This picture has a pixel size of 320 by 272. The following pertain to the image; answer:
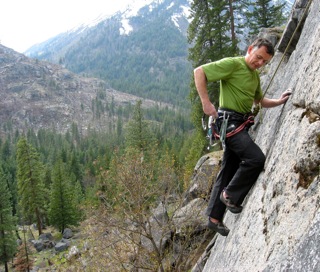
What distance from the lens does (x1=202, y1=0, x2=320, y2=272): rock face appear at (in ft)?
10.7

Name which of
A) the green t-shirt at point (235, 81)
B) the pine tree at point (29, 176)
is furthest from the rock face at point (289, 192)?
the pine tree at point (29, 176)

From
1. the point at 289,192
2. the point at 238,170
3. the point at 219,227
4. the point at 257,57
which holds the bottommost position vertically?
the point at 219,227

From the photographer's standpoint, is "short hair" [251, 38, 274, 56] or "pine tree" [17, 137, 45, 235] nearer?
"short hair" [251, 38, 274, 56]

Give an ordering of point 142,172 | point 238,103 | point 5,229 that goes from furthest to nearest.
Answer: point 5,229, point 142,172, point 238,103

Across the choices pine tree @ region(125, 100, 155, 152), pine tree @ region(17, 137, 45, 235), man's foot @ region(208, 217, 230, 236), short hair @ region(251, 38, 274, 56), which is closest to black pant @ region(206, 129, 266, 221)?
man's foot @ region(208, 217, 230, 236)

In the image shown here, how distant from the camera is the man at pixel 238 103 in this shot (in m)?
5.03

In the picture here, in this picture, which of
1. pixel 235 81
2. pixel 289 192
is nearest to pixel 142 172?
pixel 235 81

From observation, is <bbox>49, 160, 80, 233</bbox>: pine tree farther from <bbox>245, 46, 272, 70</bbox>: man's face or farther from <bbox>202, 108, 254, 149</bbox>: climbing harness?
<bbox>245, 46, 272, 70</bbox>: man's face

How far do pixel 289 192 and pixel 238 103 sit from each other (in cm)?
191

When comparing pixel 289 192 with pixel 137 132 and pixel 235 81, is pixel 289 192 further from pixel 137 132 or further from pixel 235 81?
pixel 137 132

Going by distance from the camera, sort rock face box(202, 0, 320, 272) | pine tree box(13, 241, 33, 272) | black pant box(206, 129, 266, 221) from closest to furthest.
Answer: rock face box(202, 0, 320, 272) < black pant box(206, 129, 266, 221) < pine tree box(13, 241, 33, 272)

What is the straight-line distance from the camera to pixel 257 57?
5.14m

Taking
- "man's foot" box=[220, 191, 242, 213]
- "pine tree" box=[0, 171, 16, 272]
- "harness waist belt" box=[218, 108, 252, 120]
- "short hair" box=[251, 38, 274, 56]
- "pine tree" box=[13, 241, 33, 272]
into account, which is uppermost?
"short hair" box=[251, 38, 274, 56]

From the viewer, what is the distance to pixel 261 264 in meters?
3.92
